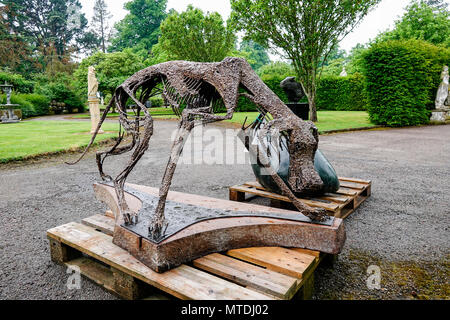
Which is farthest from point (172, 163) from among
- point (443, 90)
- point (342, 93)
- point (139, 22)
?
point (139, 22)

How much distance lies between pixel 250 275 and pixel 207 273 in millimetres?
327

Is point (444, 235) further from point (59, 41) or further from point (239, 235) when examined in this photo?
point (59, 41)

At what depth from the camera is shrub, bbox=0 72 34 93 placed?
91.2ft

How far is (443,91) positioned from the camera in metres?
16.7

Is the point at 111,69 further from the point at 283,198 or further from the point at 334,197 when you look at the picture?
the point at 334,197

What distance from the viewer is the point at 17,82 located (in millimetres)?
29312

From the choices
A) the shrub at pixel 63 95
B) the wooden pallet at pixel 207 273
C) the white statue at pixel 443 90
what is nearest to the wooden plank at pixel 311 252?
the wooden pallet at pixel 207 273

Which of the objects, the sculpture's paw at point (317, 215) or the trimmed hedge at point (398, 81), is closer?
the sculpture's paw at point (317, 215)

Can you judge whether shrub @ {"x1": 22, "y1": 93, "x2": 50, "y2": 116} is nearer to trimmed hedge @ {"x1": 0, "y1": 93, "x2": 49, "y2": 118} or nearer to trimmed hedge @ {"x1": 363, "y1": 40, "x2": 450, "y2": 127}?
trimmed hedge @ {"x1": 0, "y1": 93, "x2": 49, "y2": 118}

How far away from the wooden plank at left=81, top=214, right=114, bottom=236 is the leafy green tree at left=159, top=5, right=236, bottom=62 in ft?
68.6

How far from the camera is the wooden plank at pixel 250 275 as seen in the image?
6.38ft

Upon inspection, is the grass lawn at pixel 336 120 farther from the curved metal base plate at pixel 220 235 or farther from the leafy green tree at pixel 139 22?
the leafy green tree at pixel 139 22

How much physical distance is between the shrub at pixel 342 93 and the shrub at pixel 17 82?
30331mm
